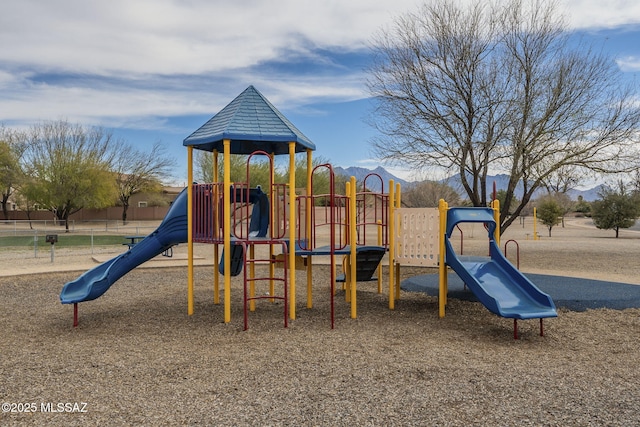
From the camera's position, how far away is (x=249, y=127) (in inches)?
277

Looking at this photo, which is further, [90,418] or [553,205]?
[553,205]

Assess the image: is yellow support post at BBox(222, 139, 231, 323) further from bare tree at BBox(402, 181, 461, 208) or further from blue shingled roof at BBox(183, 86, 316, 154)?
bare tree at BBox(402, 181, 461, 208)

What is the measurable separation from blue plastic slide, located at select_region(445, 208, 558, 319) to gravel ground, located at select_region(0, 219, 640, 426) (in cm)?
37

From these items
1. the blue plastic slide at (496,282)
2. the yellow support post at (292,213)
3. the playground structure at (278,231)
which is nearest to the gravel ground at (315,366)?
the blue plastic slide at (496,282)

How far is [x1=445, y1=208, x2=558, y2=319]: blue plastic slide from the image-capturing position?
20.7 feet

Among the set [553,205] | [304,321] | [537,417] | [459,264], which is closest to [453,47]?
[459,264]

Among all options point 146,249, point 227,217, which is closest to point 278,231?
point 227,217

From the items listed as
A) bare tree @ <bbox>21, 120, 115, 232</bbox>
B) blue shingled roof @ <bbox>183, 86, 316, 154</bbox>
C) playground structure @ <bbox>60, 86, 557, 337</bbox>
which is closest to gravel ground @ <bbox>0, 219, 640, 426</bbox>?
playground structure @ <bbox>60, 86, 557, 337</bbox>

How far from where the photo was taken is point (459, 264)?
7.05 metres

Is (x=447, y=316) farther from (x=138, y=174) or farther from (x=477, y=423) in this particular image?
(x=138, y=174)

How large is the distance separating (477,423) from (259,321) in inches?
158

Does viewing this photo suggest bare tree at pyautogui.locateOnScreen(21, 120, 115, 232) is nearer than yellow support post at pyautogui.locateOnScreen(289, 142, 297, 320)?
No

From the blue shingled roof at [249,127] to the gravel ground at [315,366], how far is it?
2.50 m

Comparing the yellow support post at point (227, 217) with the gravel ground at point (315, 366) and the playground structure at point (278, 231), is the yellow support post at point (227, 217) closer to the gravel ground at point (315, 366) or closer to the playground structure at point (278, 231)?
the playground structure at point (278, 231)
